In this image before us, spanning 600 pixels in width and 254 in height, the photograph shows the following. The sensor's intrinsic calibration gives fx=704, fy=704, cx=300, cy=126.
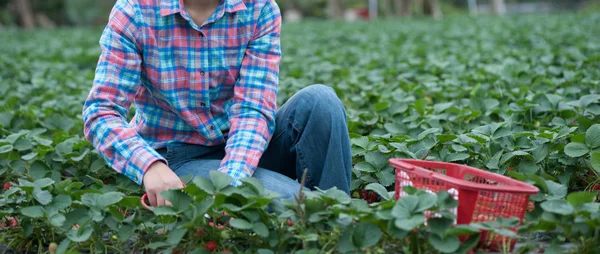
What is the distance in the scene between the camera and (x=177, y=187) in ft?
6.72

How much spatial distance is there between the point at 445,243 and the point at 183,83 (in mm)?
1022

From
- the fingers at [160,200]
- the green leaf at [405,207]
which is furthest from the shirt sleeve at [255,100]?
the green leaf at [405,207]

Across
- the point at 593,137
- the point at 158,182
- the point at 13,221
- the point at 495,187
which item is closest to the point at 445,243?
the point at 495,187

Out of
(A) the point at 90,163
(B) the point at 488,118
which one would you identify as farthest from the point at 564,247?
(A) the point at 90,163

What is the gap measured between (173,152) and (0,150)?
2.83ft

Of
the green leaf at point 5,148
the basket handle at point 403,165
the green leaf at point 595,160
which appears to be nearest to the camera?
the basket handle at point 403,165

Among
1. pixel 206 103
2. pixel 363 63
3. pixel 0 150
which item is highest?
pixel 206 103

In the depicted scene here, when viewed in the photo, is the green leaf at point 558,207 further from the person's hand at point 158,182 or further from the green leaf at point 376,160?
the person's hand at point 158,182

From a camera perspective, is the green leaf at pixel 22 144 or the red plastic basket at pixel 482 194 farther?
the green leaf at pixel 22 144

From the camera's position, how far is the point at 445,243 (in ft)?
5.88

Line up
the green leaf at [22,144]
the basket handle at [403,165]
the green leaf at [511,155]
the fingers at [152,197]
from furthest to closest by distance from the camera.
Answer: the green leaf at [22,144], the green leaf at [511,155], the fingers at [152,197], the basket handle at [403,165]

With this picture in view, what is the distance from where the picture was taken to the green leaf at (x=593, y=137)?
246 cm

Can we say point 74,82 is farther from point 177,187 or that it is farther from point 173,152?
point 177,187

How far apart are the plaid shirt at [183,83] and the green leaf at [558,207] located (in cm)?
89
